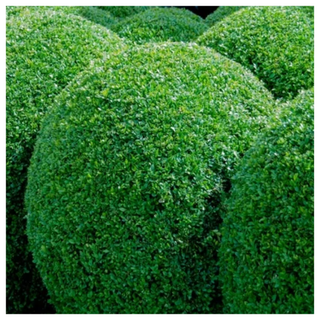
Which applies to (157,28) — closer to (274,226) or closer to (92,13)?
(92,13)

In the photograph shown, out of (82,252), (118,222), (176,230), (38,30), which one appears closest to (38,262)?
(82,252)

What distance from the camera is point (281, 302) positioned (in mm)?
3051

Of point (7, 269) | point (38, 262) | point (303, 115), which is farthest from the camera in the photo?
point (7, 269)

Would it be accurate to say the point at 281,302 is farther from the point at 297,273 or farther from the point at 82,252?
the point at 82,252

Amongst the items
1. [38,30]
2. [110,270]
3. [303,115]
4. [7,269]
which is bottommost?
[7,269]

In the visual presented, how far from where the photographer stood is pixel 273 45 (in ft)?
15.1

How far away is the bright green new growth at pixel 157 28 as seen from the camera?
5.16 metres

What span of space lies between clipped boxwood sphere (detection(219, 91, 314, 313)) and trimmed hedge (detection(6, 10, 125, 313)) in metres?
1.51

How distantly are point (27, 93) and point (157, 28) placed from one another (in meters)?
1.52

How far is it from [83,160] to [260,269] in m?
1.25

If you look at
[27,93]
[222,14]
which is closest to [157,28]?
[27,93]

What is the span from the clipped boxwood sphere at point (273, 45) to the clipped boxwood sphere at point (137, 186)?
0.67 metres

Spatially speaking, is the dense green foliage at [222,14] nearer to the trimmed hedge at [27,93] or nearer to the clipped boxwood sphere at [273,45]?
the clipped boxwood sphere at [273,45]

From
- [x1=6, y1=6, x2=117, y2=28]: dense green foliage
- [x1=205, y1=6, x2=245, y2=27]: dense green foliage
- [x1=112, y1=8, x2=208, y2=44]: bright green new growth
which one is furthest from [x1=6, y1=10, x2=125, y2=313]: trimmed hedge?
[x1=205, y1=6, x2=245, y2=27]: dense green foliage
